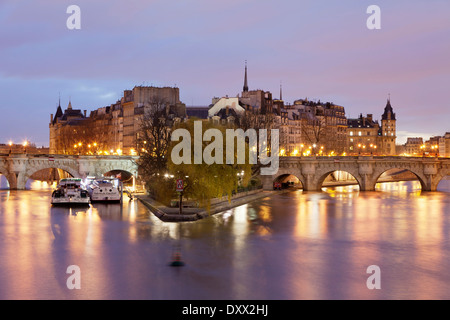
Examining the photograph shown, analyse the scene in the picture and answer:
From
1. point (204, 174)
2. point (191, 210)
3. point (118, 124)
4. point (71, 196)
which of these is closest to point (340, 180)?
point (118, 124)

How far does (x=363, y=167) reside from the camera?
80938mm

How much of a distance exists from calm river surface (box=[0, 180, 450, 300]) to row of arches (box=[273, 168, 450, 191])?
1413 inches

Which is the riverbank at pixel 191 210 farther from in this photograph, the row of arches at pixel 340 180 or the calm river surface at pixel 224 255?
the row of arches at pixel 340 180

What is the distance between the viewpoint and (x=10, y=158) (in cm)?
7688

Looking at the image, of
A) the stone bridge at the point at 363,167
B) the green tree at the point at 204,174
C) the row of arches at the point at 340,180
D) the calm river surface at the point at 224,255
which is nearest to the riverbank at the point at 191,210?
the calm river surface at the point at 224,255

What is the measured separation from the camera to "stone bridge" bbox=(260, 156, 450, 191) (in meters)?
80.4

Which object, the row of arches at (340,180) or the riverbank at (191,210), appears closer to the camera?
the riverbank at (191,210)

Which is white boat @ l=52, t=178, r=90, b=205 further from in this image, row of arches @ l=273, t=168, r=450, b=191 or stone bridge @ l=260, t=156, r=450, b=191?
row of arches @ l=273, t=168, r=450, b=191

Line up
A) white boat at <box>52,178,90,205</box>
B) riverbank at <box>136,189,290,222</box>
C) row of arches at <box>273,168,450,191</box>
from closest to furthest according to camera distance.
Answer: riverbank at <box>136,189,290,222</box> < white boat at <box>52,178,90,205</box> < row of arches at <box>273,168,450,191</box>

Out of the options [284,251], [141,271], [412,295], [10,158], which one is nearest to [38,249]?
[141,271]

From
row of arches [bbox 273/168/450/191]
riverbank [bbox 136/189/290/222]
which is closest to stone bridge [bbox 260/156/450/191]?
row of arches [bbox 273/168/450/191]

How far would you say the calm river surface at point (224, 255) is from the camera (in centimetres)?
2116

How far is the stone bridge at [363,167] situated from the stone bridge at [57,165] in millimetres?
22449

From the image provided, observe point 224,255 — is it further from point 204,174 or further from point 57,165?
point 57,165
